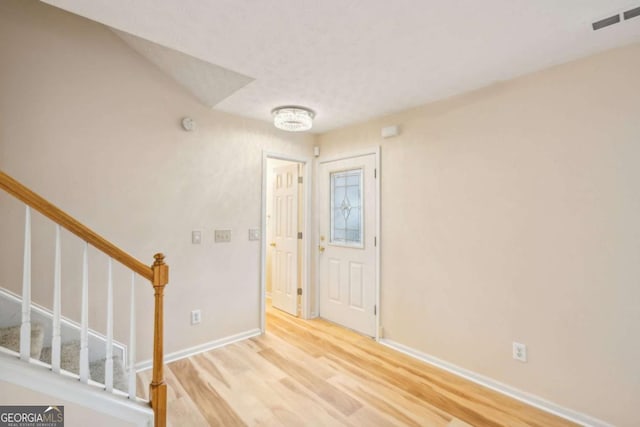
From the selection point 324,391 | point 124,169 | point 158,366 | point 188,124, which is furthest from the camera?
point 188,124

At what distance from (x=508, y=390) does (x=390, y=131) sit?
2.42 meters

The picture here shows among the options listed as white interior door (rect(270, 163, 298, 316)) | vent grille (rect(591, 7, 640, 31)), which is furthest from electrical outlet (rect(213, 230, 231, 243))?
vent grille (rect(591, 7, 640, 31))

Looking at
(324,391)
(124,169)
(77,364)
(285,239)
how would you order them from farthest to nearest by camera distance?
(285,239) → (124,169) → (324,391) → (77,364)

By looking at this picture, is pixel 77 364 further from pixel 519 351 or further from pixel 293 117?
pixel 519 351

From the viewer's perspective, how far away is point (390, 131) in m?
2.96

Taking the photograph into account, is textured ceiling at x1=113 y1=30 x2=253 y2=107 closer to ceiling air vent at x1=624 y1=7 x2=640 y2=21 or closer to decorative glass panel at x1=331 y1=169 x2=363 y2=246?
decorative glass panel at x1=331 y1=169 x2=363 y2=246

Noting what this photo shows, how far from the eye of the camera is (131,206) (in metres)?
2.44

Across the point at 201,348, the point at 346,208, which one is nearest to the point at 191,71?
the point at 346,208

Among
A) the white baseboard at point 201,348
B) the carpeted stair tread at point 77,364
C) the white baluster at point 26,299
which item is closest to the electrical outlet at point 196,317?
the white baseboard at point 201,348

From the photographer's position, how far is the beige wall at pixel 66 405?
1.27 metres

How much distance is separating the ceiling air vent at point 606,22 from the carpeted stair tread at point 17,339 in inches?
141

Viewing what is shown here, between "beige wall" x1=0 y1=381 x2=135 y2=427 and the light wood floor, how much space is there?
1.64ft

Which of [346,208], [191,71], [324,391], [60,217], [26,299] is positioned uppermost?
[191,71]

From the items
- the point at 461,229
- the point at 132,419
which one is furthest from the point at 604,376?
the point at 132,419
